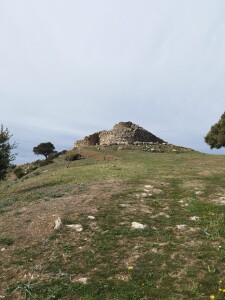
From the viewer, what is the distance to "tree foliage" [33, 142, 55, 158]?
84.9 metres

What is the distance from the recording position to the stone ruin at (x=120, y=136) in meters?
74.1

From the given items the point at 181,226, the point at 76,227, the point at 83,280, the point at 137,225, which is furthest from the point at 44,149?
the point at 83,280

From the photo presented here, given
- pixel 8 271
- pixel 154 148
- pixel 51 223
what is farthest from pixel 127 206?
pixel 154 148

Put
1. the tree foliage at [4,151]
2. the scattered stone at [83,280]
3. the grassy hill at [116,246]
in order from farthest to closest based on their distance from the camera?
the tree foliage at [4,151] → the scattered stone at [83,280] → the grassy hill at [116,246]

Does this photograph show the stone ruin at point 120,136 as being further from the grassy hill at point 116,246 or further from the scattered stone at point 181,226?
the scattered stone at point 181,226

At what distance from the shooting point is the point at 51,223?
1533 cm

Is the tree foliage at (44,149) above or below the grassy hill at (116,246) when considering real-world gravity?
above

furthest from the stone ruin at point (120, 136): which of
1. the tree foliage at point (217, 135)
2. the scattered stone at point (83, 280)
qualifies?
the scattered stone at point (83, 280)

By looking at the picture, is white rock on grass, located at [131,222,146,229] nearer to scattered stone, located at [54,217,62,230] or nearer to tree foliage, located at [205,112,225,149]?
scattered stone, located at [54,217,62,230]

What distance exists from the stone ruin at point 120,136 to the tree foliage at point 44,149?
848 cm

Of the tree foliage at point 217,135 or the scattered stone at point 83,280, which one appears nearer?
the scattered stone at point 83,280

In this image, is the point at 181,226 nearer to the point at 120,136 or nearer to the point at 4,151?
the point at 4,151

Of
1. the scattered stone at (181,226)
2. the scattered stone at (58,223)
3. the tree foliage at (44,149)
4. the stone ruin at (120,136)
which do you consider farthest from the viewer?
the tree foliage at (44,149)

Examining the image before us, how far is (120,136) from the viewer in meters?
74.3
